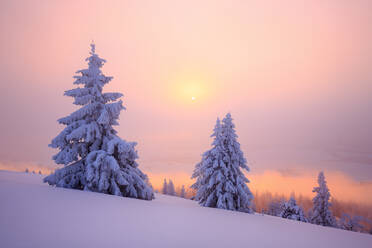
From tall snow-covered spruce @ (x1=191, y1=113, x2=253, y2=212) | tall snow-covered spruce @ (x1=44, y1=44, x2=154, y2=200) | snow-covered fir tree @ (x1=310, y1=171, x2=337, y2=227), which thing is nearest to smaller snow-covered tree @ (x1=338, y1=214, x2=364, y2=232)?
snow-covered fir tree @ (x1=310, y1=171, x2=337, y2=227)

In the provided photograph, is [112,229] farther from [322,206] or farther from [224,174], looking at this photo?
[322,206]

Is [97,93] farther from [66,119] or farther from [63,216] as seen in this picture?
[63,216]

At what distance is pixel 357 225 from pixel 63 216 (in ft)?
110

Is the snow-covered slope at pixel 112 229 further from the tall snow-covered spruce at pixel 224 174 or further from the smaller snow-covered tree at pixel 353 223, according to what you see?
the smaller snow-covered tree at pixel 353 223

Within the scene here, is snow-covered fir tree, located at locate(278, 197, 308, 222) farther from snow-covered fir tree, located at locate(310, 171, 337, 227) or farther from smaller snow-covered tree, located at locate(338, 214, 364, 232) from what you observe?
smaller snow-covered tree, located at locate(338, 214, 364, 232)

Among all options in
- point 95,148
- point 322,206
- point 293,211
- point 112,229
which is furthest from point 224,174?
point 322,206

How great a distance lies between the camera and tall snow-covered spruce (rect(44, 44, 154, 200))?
1009 cm

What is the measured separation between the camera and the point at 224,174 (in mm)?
16234

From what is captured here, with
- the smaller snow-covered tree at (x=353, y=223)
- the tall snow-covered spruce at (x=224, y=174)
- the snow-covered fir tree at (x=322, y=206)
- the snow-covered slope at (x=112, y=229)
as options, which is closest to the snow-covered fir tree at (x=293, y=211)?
the snow-covered fir tree at (x=322, y=206)

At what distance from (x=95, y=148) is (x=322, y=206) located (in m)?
32.6

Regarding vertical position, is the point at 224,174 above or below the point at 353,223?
above

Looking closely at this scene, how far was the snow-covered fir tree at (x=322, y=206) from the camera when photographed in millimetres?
28344

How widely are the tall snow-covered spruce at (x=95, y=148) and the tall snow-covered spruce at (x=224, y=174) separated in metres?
6.78

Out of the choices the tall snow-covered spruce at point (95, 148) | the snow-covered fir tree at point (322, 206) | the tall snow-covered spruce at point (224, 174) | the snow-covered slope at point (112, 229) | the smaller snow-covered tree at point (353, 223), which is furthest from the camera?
the snow-covered fir tree at point (322, 206)
